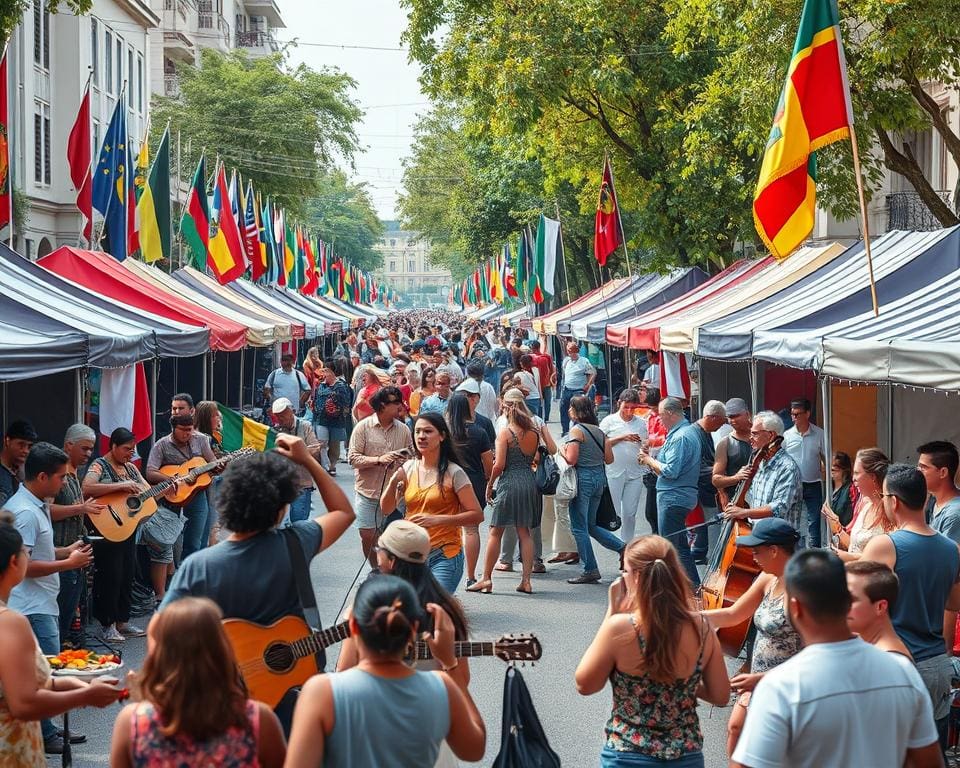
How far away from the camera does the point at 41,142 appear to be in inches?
1683

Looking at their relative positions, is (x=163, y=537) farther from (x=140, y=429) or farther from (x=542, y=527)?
(x=542, y=527)

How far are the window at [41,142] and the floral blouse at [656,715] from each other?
40372mm

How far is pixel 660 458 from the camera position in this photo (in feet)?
36.6

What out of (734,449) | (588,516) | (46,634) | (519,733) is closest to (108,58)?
(588,516)

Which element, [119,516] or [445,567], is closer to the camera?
[445,567]

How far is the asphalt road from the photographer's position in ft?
24.7

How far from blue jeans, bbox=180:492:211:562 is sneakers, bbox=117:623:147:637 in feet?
3.88

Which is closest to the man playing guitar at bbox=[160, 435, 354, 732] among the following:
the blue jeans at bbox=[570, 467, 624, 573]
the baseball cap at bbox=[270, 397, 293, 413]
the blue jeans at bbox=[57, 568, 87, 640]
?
the blue jeans at bbox=[57, 568, 87, 640]

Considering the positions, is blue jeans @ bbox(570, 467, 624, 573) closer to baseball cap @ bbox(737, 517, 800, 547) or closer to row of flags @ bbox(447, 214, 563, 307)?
baseball cap @ bbox(737, 517, 800, 547)

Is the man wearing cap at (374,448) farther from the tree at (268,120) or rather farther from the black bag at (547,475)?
the tree at (268,120)

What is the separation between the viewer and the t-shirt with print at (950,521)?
→ 6.82 m

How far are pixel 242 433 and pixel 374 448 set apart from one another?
8.78ft

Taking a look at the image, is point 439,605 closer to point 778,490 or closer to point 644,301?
point 778,490

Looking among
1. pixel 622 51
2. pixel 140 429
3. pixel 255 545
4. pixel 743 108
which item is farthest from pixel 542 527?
pixel 622 51
